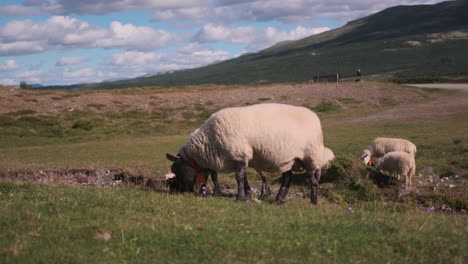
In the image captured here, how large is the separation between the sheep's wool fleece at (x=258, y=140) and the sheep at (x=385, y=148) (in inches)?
335

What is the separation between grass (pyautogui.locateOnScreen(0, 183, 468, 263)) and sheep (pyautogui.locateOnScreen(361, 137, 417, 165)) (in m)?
11.5

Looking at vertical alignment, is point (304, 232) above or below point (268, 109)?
below

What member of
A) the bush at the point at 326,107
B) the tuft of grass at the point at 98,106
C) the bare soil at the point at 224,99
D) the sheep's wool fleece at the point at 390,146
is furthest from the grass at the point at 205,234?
the tuft of grass at the point at 98,106

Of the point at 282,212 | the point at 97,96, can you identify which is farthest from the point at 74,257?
the point at 97,96

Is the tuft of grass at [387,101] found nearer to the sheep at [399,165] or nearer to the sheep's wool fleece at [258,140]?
the sheep at [399,165]

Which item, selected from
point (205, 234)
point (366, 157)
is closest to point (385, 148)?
point (366, 157)

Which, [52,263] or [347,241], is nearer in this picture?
[52,263]

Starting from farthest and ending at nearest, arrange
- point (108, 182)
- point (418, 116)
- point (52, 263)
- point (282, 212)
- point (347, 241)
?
point (418, 116) → point (108, 182) → point (282, 212) → point (347, 241) → point (52, 263)

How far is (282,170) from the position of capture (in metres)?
13.4

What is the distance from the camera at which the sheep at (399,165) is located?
18.0 meters

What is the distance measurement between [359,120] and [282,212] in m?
26.4

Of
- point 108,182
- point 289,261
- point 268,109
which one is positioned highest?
point 268,109

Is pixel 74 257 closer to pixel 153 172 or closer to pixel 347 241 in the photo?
pixel 347 241

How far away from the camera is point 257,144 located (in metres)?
12.9
